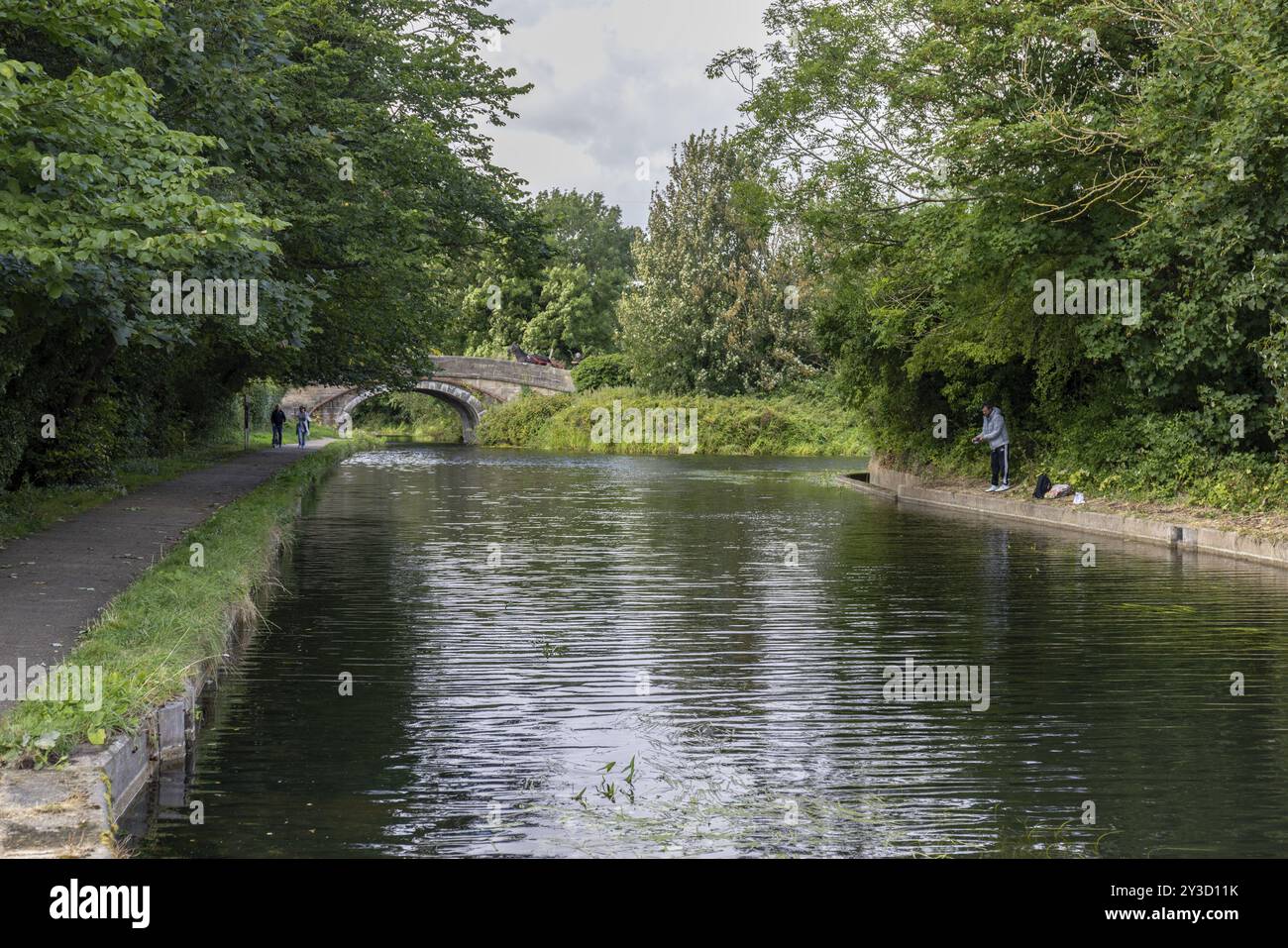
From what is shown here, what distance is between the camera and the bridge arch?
249 feet

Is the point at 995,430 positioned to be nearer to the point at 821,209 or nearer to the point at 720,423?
the point at 821,209

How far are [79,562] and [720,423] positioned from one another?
53057 millimetres

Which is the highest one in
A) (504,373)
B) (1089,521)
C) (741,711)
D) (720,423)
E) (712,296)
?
(712,296)

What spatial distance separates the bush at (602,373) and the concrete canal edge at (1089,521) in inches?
1659

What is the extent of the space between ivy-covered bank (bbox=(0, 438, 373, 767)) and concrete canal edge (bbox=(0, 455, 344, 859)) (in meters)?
0.09

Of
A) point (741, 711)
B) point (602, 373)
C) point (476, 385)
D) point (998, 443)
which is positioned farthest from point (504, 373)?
point (741, 711)

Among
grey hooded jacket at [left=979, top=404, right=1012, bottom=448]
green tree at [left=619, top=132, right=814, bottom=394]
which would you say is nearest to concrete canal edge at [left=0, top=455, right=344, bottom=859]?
grey hooded jacket at [left=979, top=404, right=1012, bottom=448]

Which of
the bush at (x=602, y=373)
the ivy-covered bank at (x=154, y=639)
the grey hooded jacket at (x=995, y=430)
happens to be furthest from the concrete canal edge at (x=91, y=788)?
the bush at (x=602, y=373)

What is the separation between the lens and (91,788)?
6.32 metres

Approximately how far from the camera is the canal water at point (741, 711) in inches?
266

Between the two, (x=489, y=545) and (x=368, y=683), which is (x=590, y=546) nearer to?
(x=489, y=545)

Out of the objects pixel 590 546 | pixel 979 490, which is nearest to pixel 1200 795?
pixel 590 546

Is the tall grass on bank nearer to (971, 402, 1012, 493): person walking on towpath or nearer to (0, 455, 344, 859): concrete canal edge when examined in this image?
(971, 402, 1012, 493): person walking on towpath
